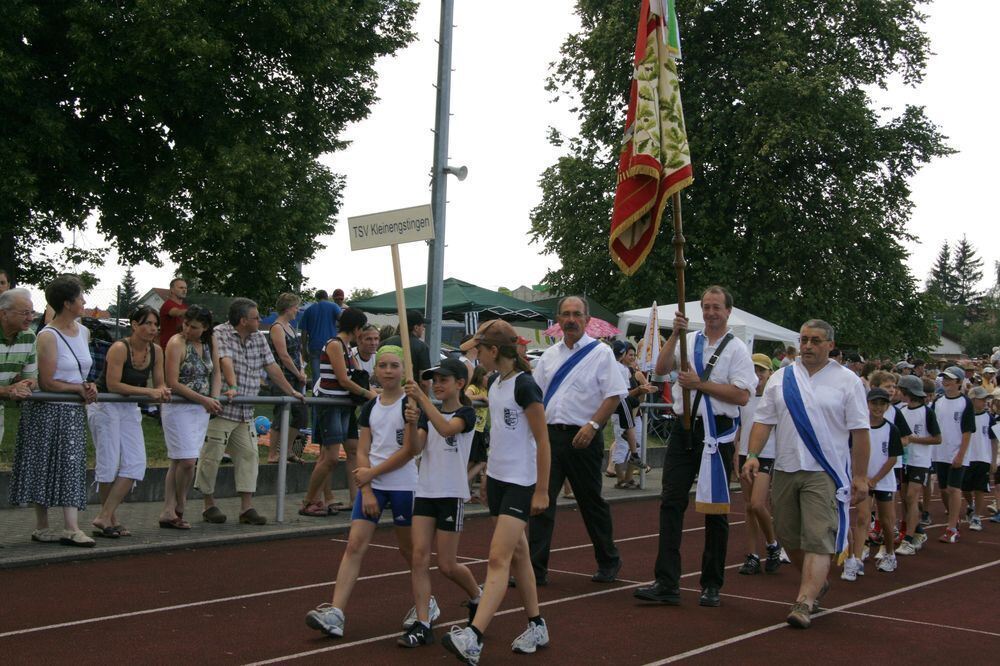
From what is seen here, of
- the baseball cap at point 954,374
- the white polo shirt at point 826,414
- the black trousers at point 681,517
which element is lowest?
the black trousers at point 681,517

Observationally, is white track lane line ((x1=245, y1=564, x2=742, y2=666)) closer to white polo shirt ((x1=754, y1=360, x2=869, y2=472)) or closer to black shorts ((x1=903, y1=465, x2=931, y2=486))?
white polo shirt ((x1=754, y1=360, x2=869, y2=472))

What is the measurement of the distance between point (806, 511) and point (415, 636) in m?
2.72

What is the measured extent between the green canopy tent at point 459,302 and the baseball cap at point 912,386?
10811mm

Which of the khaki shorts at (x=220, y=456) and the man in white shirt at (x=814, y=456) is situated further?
the khaki shorts at (x=220, y=456)

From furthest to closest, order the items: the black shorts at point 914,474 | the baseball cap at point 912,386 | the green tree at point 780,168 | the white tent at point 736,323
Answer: the green tree at point 780,168 < the white tent at point 736,323 < the baseball cap at point 912,386 < the black shorts at point 914,474

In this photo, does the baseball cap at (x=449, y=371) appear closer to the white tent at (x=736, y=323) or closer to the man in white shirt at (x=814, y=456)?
the man in white shirt at (x=814, y=456)

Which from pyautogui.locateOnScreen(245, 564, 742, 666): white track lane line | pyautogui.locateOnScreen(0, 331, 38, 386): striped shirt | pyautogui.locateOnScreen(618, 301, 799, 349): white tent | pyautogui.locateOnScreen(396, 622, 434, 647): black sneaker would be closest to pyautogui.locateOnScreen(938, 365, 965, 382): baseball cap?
pyautogui.locateOnScreen(245, 564, 742, 666): white track lane line

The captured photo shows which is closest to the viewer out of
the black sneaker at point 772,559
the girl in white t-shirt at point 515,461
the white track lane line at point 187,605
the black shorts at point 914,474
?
the girl in white t-shirt at point 515,461

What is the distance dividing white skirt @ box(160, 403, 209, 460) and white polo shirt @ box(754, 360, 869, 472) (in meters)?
5.03

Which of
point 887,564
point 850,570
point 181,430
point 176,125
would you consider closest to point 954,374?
point 887,564

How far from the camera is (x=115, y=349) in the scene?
9.90 m

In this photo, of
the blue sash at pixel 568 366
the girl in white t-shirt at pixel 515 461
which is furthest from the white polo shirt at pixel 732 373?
the girl in white t-shirt at pixel 515 461

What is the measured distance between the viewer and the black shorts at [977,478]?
14203 mm

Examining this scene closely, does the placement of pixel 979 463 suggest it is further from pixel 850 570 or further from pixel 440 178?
pixel 440 178
